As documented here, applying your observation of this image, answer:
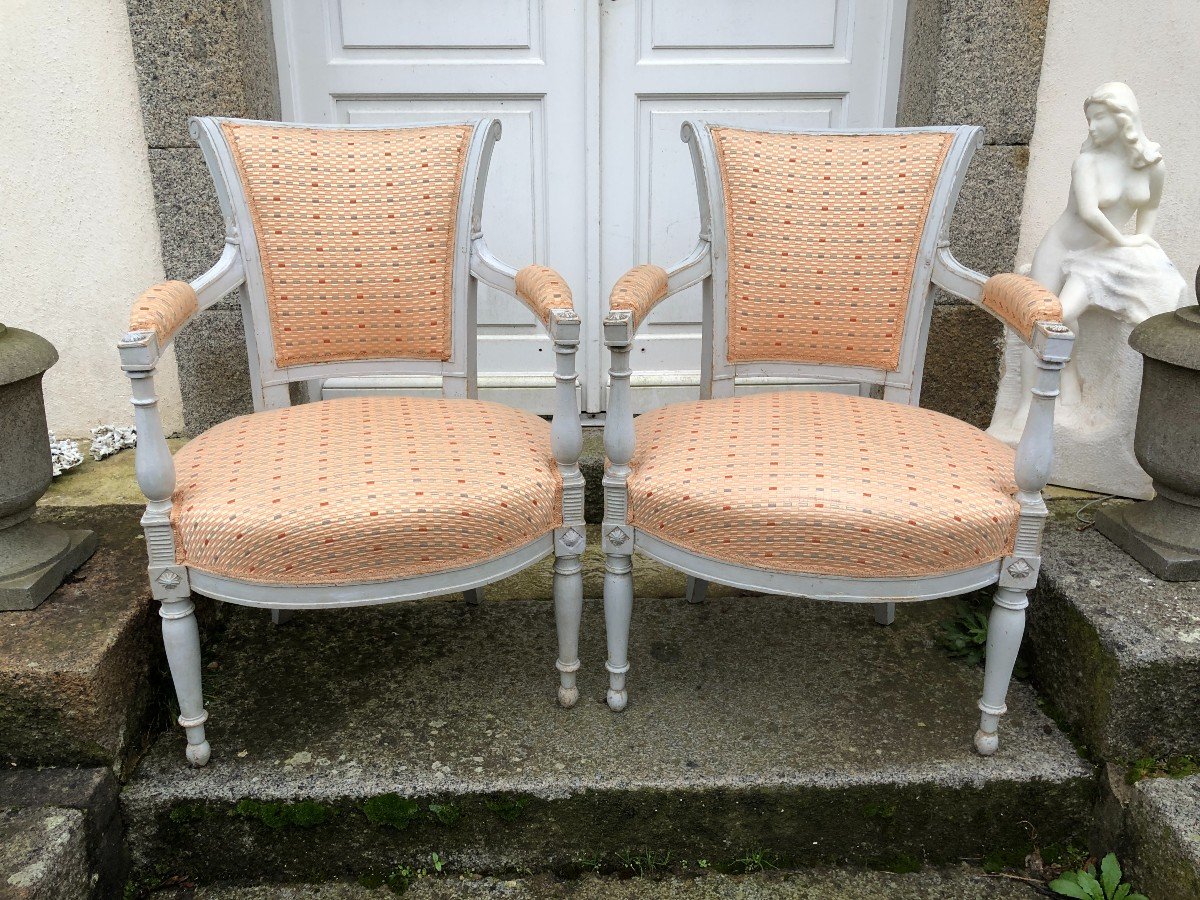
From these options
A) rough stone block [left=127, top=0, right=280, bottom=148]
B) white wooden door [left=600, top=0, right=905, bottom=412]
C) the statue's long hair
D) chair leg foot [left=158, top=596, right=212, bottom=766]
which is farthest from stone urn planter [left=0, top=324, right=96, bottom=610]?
the statue's long hair

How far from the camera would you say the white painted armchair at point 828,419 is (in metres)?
1.62

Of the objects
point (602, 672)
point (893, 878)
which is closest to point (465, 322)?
point (602, 672)

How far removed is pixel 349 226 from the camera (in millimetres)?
Result: 2012

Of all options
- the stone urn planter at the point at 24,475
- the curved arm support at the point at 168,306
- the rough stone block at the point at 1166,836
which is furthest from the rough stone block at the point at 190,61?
the rough stone block at the point at 1166,836

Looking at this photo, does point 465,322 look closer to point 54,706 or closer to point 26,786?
point 54,706

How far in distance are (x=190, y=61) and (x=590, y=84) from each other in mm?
1063

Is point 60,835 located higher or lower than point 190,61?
lower

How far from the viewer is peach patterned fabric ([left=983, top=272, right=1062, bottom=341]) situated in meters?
1.69

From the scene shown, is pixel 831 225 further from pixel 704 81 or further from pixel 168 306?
pixel 168 306

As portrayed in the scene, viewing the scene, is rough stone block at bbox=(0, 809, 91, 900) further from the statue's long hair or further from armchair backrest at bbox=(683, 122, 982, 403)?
the statue's long hair

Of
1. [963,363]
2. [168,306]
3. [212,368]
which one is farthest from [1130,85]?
[212,368]

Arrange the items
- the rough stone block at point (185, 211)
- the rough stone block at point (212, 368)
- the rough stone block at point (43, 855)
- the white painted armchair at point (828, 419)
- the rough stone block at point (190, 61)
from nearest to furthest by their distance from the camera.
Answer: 1. the rough stone block at point (43, 855)
2. the white painted armchair at point (828, 419)
3. the rough stone block at point (190, 61)
4. the rough stone block at point (185, 211)
5. the rough stone block at point (212, 368)

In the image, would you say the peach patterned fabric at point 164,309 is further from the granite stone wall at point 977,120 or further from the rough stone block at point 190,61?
the granite stone wall at point 977,120

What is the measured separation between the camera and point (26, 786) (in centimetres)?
170
